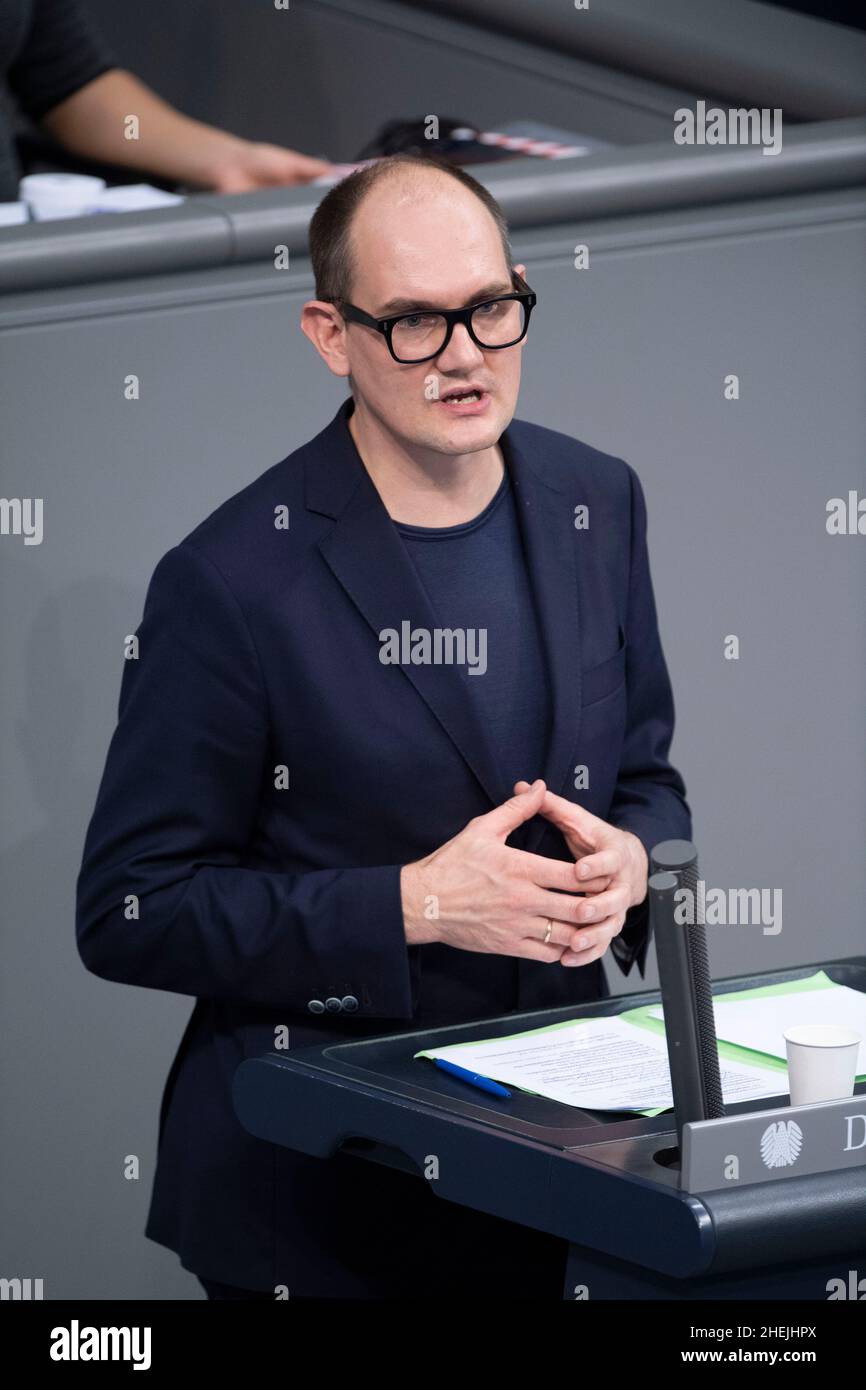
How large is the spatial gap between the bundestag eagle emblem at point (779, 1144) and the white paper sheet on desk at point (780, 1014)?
245 millimetres

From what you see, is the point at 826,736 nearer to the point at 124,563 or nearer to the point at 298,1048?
the point at 124,563

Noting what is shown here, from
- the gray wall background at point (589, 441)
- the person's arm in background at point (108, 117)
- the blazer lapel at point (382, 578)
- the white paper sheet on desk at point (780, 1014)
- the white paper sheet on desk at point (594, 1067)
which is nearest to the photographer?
the white paper sheet on desk at point (594, 1067)

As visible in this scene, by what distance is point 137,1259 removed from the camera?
2.30 m

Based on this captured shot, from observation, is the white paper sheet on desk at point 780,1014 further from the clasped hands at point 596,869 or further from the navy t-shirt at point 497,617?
the navy t-shirt at point 497,617

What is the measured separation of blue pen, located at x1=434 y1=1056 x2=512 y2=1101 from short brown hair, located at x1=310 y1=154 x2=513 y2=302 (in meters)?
0.68

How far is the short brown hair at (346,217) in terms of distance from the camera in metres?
1.79

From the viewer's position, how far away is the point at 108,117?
12.5 ft

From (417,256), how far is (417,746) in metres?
0.42

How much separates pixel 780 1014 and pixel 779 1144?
0.39 m

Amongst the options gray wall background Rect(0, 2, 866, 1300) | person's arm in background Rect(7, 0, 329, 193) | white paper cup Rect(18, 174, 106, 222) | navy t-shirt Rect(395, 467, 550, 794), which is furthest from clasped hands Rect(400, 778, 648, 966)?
person's arm in background Rect(7, 0, 329, 193)

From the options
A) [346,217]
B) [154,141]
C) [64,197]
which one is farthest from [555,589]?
[154,141]

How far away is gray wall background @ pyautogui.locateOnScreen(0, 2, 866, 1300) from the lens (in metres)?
→ 2.16

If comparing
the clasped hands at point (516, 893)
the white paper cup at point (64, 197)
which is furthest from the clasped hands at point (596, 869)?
the white paper cup at point (64, 197)

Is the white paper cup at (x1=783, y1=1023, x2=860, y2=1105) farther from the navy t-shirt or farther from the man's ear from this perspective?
the man's ear
